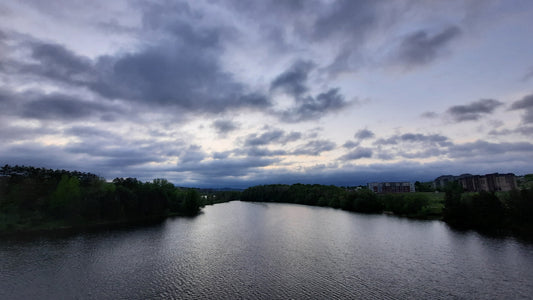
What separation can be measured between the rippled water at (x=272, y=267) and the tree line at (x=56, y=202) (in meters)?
23.0

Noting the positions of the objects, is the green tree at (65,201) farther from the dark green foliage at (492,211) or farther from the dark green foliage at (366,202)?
the dark green foliage at (492,211)

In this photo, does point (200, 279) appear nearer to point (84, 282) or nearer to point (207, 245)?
point (84, 282)

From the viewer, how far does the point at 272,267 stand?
1553 inches

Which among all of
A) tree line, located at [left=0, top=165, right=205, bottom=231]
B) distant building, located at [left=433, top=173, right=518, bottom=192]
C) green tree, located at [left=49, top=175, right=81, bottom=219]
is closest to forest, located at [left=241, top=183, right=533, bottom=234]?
distant building, located at [left=433, top=173, right=518, bottom=192]

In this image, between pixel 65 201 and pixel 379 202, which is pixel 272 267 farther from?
pixel 379 202

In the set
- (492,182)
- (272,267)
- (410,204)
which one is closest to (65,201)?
(272,267)

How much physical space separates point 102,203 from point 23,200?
847 inches

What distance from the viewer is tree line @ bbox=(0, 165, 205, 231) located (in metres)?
79.9

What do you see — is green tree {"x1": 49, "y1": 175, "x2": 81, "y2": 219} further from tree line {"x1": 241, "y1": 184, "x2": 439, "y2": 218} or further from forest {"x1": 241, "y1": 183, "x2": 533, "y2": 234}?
forest {"x1": 241, "y1": 183, "x2": 533, "y2": 234}

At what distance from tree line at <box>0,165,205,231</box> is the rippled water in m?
23.0

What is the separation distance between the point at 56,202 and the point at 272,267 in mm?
84010

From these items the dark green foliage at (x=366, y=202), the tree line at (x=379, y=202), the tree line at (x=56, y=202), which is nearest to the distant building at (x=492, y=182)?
the tree line at (x=379, y=202)

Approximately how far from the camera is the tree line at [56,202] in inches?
3146

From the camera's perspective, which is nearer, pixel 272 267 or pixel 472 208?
pixel 272 267
